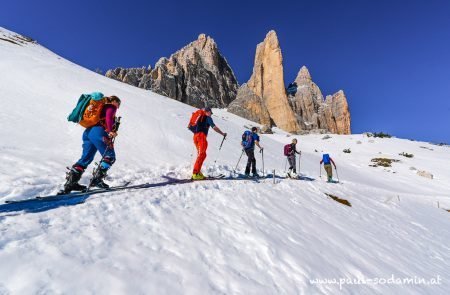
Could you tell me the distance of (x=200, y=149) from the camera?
32.7 feet

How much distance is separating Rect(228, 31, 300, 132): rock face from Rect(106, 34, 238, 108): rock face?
13.6 metres

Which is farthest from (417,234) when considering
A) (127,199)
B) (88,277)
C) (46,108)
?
(46,108)

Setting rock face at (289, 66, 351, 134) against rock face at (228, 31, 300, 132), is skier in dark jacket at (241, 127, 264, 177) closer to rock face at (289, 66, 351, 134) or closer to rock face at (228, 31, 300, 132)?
rock face at (228, 31, 300, 132)

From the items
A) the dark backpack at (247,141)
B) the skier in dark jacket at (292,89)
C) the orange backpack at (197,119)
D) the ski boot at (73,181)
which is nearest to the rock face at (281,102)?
the skier in dark jacket at (292,89)

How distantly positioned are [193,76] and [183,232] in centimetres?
10215

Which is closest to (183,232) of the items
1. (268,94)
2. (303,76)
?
(268,94)

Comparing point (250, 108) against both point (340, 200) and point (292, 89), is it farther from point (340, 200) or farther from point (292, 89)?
point (340, 200)

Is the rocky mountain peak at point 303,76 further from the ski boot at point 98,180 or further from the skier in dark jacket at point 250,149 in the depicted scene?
the ski boot at point 98,180

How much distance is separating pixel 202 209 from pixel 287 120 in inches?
3157

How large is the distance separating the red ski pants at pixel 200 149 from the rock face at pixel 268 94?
58.8 m

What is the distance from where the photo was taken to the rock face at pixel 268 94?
237ft

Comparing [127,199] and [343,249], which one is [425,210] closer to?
[343,249]

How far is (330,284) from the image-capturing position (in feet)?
16.1

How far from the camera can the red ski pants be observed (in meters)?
9.88
